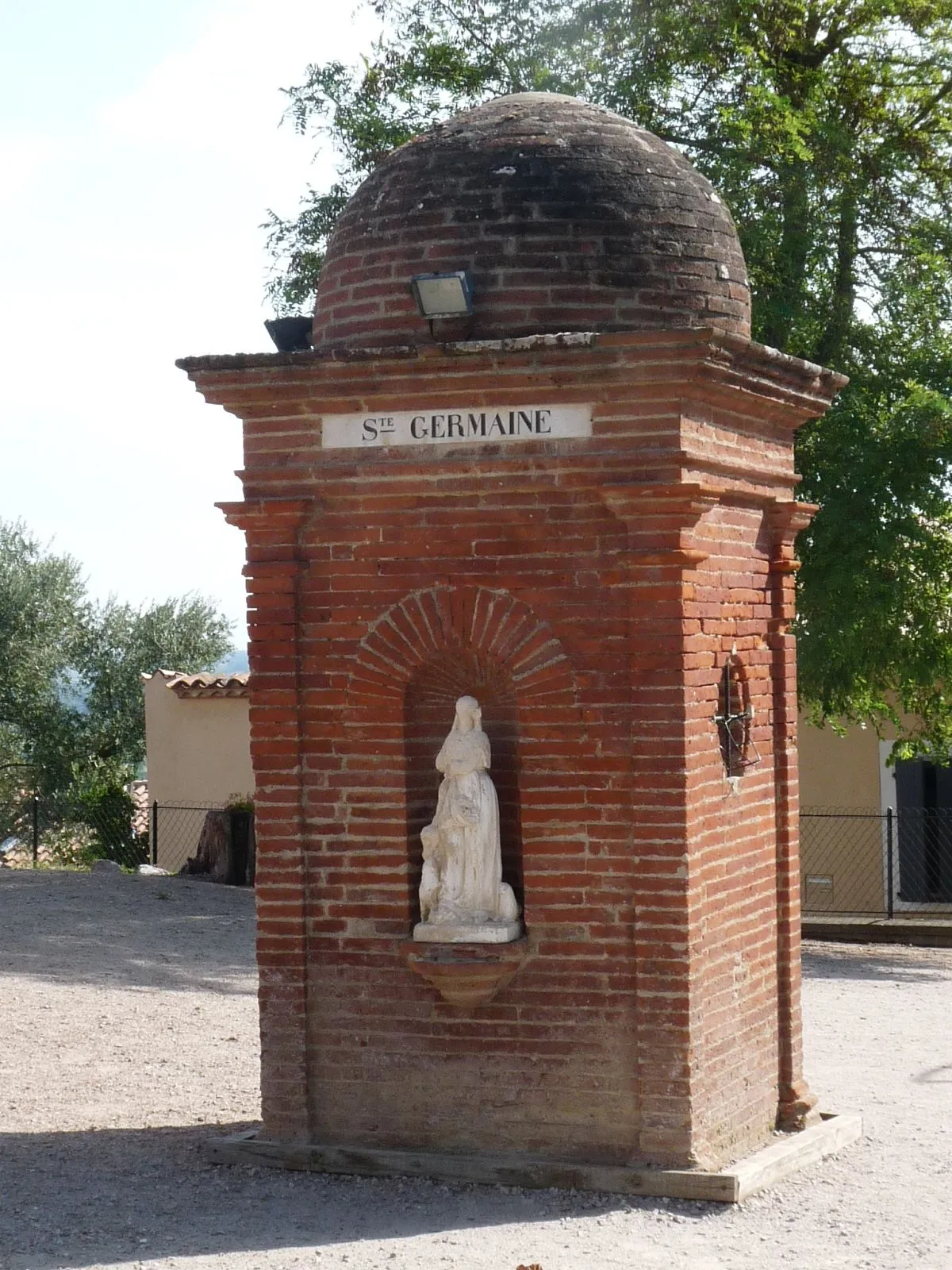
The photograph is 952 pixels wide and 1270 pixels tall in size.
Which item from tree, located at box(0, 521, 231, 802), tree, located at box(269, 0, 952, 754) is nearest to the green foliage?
tree, located at box(0, 521, 231, 802)

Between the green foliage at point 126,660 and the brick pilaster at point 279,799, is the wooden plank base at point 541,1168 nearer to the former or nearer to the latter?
Answer: the brick pilaster at point 279,799

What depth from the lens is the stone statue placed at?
7688 millimetres

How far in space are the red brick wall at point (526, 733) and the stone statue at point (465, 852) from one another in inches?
5.7

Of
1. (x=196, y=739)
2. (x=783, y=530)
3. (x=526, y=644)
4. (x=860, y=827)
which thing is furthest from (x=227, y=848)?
(x=526, y=644)

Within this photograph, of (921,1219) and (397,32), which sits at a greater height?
(397,32)

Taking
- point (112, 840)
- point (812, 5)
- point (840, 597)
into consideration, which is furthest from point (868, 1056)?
point (112, 840)

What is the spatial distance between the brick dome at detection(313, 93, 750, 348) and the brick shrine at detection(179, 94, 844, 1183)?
0.02 m

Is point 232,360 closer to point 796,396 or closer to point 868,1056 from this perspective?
point 796,396

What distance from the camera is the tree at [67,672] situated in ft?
92.0

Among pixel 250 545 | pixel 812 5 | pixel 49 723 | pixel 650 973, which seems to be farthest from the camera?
pixel 49 723

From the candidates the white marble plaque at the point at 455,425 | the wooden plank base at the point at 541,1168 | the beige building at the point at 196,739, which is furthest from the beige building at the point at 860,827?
the white marble plaque at the point at 455,425

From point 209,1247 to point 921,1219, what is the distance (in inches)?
123

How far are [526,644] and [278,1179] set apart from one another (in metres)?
2.76

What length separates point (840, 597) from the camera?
15180mm
